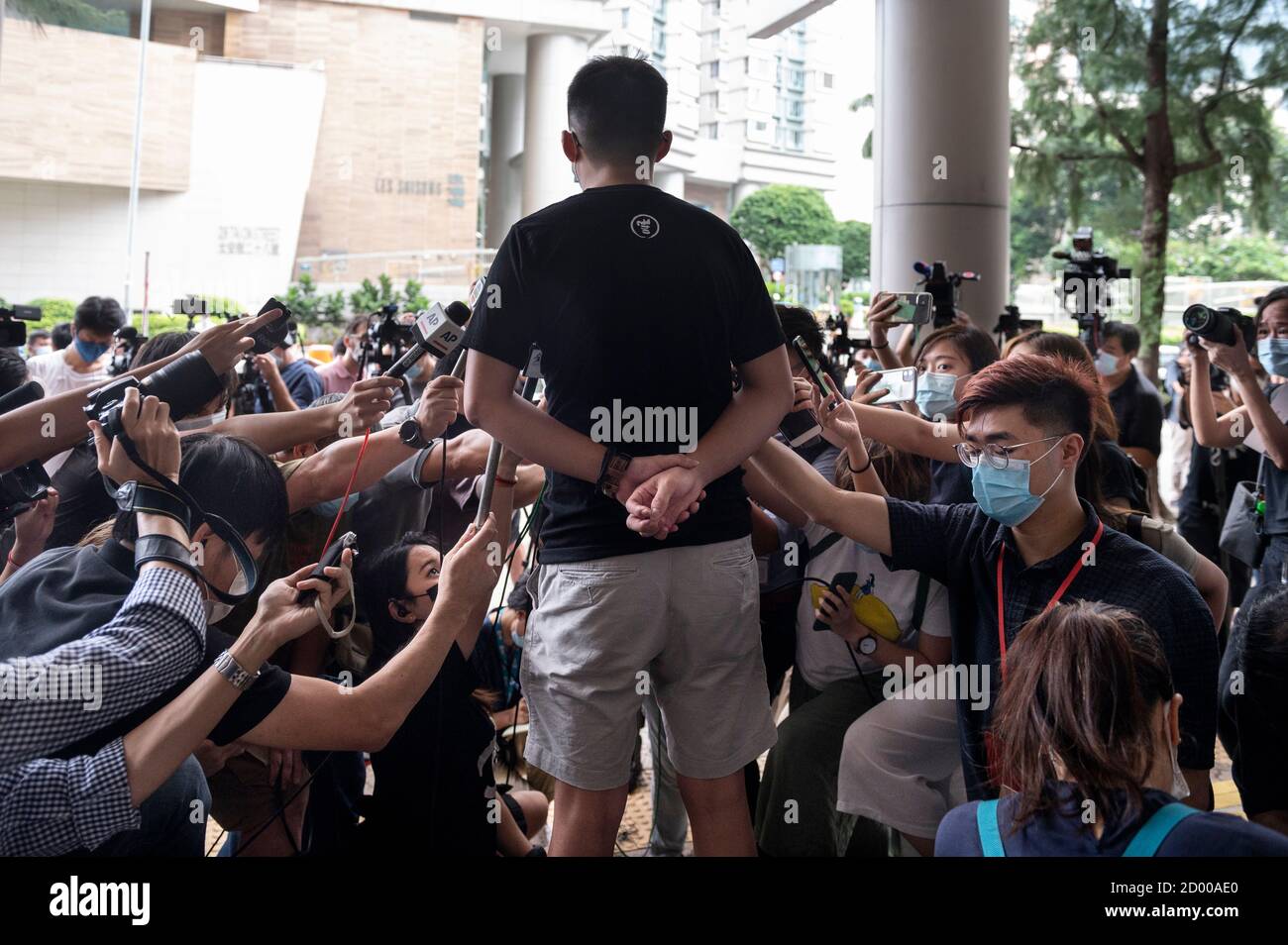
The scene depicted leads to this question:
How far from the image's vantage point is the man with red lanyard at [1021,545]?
208cm

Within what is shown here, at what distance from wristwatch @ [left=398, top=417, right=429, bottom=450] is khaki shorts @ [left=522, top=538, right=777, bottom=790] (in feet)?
1.85

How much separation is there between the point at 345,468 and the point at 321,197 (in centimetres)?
2548

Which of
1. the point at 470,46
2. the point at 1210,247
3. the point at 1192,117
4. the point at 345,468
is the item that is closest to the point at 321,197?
the point at 470,46

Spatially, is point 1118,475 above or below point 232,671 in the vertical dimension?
above

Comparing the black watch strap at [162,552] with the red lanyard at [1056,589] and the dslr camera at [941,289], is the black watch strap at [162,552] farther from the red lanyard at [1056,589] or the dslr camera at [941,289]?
→ the dslr camera at [941,289]

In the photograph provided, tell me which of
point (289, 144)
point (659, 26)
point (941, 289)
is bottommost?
point (941, 289)

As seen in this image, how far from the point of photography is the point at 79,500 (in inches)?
111

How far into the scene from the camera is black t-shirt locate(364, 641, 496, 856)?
2.52 meters

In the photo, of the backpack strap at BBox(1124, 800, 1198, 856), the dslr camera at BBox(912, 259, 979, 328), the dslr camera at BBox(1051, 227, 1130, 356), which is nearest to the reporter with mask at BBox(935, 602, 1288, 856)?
the backpack strap at BBox(1124, 800, 1198, 856)

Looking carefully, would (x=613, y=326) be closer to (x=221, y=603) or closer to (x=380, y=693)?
(x=380, y=693)

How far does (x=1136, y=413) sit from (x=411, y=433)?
11.4ft

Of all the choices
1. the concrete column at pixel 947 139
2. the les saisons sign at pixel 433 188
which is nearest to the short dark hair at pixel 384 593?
the concrete column at pixel 947 139

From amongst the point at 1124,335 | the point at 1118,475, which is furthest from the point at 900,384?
the point at 1124,335

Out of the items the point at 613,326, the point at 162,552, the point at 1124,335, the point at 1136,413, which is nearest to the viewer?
the point at 162,552
